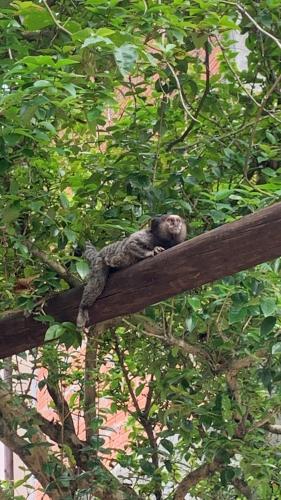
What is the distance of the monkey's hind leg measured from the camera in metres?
2.93

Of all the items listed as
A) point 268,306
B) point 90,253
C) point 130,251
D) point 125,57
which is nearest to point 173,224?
point 130,251

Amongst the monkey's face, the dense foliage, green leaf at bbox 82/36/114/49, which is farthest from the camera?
the monkey's face

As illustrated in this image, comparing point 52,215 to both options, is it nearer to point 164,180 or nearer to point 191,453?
point 164,180

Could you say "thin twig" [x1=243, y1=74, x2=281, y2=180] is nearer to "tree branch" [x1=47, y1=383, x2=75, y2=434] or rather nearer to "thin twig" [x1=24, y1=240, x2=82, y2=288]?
"thin twig" [x1=24, y1=240, x2=82, y2=288]

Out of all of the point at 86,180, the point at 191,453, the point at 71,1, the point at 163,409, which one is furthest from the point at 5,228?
the point at 191,453

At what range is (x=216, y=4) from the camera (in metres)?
3.02

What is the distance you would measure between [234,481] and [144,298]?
1836mm

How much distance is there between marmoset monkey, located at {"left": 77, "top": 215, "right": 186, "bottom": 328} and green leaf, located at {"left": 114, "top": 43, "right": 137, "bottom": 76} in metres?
0.77

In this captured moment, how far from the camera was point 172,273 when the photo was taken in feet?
8.54

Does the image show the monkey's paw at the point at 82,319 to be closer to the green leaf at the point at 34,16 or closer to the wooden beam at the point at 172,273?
the wooden beam at the point at 172,273

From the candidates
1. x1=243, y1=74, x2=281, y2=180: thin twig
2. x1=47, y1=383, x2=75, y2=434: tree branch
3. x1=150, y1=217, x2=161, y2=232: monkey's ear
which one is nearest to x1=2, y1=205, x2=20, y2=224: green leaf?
x1=150, y1=217, x2=161, y2=232: monkey's ear

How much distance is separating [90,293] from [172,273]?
440mm

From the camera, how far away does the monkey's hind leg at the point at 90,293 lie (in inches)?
115

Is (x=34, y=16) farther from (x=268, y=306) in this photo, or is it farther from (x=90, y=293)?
(x=268, y=306)
